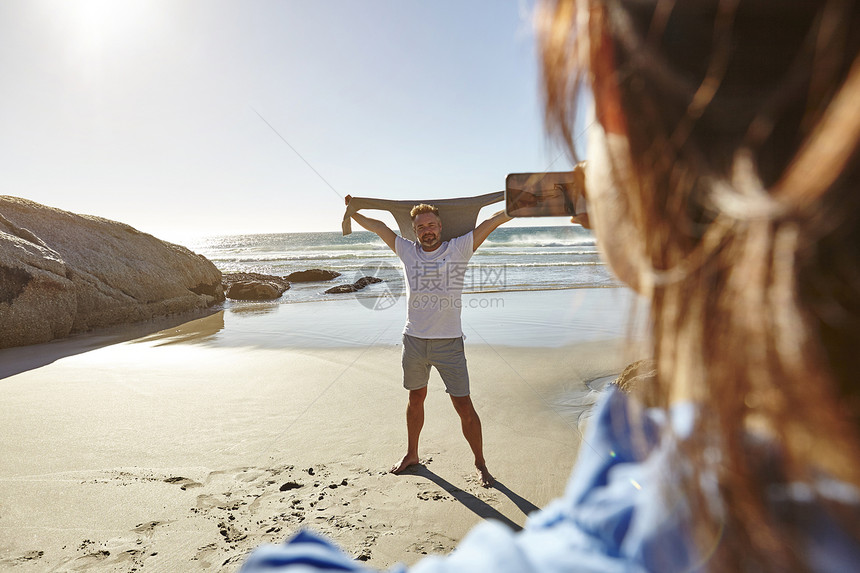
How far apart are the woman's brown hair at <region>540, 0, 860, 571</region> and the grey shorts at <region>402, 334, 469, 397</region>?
3.52m

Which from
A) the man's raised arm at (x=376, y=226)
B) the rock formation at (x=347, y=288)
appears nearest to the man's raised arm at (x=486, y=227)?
the man's raised arm at (x=376, y=226)

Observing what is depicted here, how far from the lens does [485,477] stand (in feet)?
12.9

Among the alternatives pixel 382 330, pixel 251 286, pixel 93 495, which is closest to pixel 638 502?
pixel 93 495

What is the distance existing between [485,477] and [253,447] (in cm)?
217

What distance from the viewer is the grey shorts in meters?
4.10

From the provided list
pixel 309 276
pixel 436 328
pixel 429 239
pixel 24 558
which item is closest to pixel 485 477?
pixel 436 328

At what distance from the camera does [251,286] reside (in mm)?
13805

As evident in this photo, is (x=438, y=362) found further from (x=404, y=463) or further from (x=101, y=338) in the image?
(x=101, y=338)

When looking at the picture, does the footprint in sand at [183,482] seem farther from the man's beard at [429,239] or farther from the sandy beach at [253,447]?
the man's beard at [429,239]

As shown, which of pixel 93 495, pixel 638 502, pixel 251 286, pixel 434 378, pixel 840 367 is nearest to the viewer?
pixel 840 367

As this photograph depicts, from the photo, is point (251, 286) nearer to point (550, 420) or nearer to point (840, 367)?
point (550, 420)

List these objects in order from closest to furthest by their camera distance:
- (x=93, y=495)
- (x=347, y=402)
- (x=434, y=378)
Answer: (x=93, y=495), (x=347, y=402), (x=434, y=378)

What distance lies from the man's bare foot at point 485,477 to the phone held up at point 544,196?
2854mm

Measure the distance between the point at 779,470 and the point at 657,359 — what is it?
18 cm
